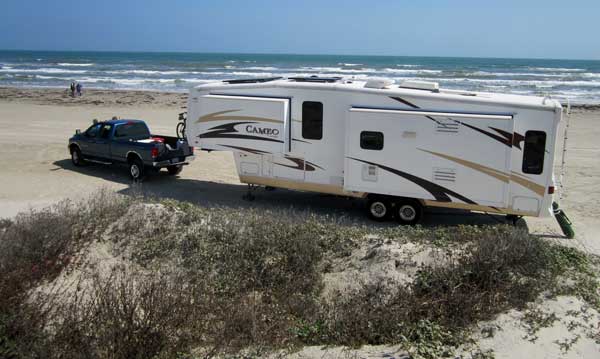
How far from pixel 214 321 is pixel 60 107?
2943 centimetres

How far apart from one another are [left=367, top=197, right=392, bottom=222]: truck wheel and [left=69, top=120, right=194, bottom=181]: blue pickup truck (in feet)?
18.2

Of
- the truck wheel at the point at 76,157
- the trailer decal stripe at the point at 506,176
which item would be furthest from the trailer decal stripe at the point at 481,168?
the truck wheel at the point at 76,157

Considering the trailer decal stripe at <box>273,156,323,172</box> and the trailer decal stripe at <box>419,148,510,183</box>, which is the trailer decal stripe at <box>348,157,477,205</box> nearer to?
the trailer decal stripe at <box>419,148,510,183</box>

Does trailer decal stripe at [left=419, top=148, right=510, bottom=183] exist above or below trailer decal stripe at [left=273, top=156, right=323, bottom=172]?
above

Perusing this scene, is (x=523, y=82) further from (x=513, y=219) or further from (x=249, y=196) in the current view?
(x=249, y=196)

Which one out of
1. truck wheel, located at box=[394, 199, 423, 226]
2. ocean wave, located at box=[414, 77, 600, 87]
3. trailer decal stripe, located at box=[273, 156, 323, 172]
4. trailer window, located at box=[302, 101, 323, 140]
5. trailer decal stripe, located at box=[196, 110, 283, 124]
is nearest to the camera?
truck wheel, located at box=[394, 199, 423, 226]

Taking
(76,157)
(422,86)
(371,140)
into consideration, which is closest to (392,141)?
(371,140)

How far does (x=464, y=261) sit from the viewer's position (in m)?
7.22

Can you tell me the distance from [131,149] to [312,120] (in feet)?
19.7

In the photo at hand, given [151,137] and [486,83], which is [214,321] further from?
[486,83]

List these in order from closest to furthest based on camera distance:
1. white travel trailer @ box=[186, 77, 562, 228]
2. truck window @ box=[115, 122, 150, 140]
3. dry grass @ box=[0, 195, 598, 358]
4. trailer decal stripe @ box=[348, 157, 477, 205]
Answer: dry grass @ box=[0, 195, 598, 358], white travel trailer @ box=[186, 77, 562, 228], trailer decal stripe @ box=[348, 157, 477, 205], truck window @ box=[115, 122, 150, 140]

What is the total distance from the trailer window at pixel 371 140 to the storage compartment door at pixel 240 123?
6.16 feet

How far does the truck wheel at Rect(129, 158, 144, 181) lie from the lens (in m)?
15.2

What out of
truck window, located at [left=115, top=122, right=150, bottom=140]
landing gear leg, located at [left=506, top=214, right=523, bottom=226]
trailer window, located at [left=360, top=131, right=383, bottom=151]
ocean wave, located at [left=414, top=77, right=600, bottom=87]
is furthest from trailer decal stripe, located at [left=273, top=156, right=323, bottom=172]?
ocean wave, located at [left=414, top=77, right=600, bottom=87]
